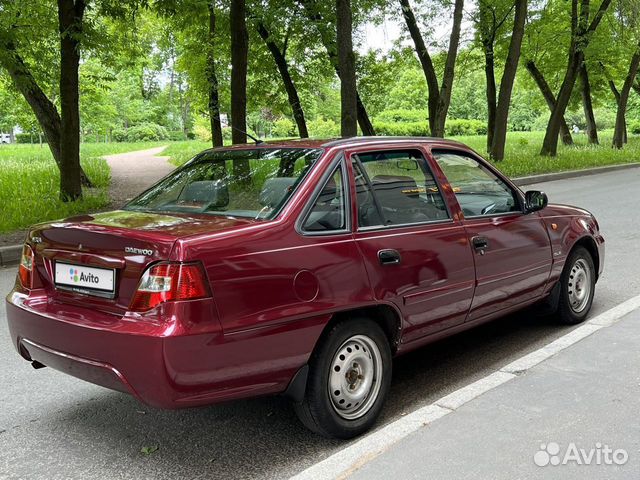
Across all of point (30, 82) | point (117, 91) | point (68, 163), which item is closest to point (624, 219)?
point (68, 163)

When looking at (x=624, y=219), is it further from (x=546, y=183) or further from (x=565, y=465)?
(x=565, y=465)

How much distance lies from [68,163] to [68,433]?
9.41 m

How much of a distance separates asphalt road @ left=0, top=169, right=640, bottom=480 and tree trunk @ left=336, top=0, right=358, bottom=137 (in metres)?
8.69

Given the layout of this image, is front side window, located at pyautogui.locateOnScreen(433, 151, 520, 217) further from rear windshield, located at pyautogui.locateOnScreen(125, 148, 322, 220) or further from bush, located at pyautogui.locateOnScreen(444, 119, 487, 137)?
bush, located at pyautogui.locateOnScreen(444, 119, 487, 137)

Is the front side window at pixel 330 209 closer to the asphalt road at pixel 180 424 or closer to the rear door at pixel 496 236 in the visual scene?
the rear door at pixel 496 236

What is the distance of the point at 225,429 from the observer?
→ 3.61 metres

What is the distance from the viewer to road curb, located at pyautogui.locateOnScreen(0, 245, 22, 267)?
344 inches

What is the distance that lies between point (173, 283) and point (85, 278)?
61cm

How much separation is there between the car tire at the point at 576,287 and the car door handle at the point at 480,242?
124 cm

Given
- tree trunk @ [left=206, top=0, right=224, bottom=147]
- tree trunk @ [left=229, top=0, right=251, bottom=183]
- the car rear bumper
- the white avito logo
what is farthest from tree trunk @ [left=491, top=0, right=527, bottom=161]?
the car rear bumper

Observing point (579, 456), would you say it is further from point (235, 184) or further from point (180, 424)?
point (235, 184)

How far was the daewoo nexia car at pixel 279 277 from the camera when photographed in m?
2.90

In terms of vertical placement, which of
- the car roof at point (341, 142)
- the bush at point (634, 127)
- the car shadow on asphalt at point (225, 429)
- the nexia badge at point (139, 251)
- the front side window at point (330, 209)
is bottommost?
the car shadow on asphalt at point (225, 429)

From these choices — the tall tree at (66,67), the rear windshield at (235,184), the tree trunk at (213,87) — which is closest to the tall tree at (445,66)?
the tree trunk at (213,87)
